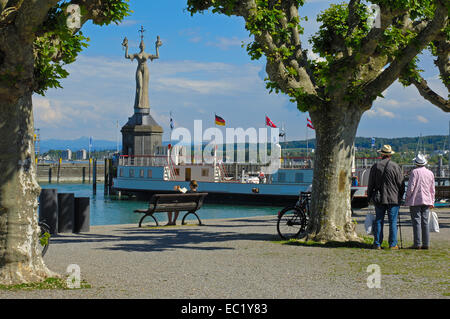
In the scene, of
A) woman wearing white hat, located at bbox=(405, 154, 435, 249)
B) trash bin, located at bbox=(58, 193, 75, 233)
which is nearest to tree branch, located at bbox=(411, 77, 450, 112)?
woman wearing white hat, located at bbox=(405, 154, 435, 249)

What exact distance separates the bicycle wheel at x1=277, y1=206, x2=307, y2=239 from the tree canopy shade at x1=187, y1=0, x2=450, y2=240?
83 centimetres

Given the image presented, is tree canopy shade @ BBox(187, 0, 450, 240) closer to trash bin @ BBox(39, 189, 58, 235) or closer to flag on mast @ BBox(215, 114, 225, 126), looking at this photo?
trash bin @ BBox(39, 189, 58, 235)

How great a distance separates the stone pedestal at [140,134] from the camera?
7456 cm

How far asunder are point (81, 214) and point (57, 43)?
7.82 m

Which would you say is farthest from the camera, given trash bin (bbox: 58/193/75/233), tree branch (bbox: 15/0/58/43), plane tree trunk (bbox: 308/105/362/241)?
trash bin (bbox: 58/193/75/233)

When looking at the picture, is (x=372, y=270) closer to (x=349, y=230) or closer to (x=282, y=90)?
(x=349, y=230)

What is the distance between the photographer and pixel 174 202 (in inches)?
690

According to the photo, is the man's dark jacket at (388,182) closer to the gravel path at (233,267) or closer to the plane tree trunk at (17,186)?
the gravel path at (233,267)

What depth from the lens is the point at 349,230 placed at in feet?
40.9

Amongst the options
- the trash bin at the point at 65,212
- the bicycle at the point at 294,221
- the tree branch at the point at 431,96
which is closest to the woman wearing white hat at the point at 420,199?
the bicycle at the point at 294,221

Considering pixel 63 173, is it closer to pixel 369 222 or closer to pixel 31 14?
pixel 369 222

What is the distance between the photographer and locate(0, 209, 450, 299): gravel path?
731 cm

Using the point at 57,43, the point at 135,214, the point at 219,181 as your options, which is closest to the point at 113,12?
the point at 57,43
